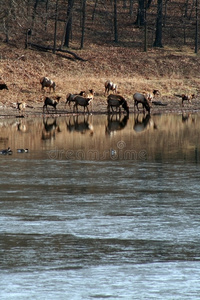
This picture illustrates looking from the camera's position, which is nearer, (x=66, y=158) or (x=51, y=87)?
(x=66, y=158)

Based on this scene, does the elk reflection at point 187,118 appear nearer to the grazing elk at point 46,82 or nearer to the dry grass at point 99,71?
the dry grass at point 99,71

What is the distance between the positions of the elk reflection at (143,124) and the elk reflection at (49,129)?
3961 mm

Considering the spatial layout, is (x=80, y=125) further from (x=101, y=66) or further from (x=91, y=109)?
(x=101, y=66)

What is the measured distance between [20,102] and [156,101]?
1103 cm

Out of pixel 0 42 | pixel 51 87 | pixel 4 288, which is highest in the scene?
pixel 0 42

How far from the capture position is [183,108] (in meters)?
45.2

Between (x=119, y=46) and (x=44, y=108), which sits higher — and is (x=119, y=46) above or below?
above

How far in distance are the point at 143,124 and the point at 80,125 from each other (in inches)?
138

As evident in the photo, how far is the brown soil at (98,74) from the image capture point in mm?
43219

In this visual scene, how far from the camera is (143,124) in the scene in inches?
1328

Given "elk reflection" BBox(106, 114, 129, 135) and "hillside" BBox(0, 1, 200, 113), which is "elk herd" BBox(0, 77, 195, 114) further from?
"elk reflection" BBox(106, 114, 129, 135)

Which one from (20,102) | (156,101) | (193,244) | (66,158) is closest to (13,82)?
(20,102)

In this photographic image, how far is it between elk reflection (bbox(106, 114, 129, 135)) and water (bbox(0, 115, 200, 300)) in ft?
20.5

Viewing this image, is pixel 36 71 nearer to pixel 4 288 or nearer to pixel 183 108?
pixel 183 108
